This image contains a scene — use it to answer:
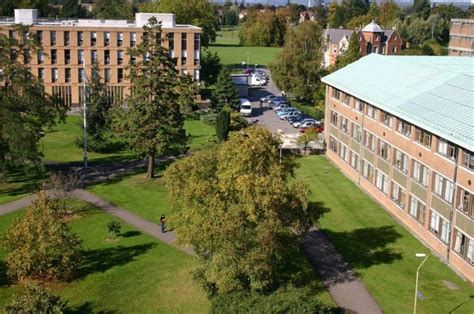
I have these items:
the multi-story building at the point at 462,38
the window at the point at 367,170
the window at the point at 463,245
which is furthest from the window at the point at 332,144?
the multi-story building at the point at 462,38

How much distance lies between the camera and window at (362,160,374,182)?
5624cm

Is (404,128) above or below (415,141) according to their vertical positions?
above

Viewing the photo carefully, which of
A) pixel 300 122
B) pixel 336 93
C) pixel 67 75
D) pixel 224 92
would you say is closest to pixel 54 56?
pixel 67 75

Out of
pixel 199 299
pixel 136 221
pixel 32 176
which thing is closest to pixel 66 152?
pixel 32 176

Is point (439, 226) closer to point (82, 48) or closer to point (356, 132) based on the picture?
point (356, 132)

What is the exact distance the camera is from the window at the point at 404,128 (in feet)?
160

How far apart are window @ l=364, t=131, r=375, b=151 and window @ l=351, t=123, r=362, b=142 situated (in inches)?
71.7

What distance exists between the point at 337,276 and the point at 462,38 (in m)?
100

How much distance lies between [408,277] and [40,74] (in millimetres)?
70215

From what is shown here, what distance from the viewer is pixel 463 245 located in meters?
39.2

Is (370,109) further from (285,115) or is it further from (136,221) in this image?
(285,115)

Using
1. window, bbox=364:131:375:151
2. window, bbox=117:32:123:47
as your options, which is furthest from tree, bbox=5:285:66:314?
window, bbox=117:32:123:47

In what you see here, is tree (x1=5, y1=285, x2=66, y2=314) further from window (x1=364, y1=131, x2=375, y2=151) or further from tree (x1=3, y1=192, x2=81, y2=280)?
window (x1=364, y1=131, x2=375, y2=151)

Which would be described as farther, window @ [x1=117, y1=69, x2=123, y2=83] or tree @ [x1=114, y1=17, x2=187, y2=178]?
window @ [x1=117, y1=69, x2=123, y2=83]
